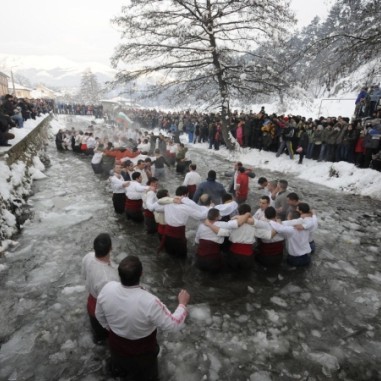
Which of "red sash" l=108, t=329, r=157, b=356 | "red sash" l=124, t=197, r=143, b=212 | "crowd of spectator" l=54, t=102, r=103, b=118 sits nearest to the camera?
"red sash" l=108, t=329, r=157, b=356

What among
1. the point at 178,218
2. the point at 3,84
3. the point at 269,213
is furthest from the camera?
the point at 3,84

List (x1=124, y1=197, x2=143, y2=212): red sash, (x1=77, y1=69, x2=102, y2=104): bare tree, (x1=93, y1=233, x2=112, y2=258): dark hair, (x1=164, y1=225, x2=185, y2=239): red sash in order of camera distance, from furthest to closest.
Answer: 1. (x1=77, y1=69, x2=102, y2=104): bare tree
2. (x1=124, y1=197, x2=143, y2=212): red sash
3. (x1=164, y1=225, x2=185, y2=239): red sash
4. (x1=93, y1=233, x2=112, y2=258): dark hair

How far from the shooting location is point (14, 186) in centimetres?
916

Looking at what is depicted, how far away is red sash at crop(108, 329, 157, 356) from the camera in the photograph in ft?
9.56

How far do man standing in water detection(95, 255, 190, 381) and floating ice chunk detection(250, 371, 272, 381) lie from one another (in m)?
1.27

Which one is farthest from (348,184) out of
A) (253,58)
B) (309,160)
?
(253,58)

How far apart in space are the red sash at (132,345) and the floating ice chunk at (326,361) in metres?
2.18

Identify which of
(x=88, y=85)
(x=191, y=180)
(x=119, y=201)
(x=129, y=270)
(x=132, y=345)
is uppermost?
(x=88, y=85)

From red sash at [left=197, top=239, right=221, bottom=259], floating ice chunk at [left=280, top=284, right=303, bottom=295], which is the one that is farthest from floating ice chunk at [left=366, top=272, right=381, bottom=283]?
red sash at [left=197, top=239, right=221, bottom=259]

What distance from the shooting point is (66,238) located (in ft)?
23.5

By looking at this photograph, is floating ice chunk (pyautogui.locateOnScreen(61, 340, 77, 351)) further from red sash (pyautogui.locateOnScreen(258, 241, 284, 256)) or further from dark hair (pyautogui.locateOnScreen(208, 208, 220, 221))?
red sash (pyautogui.locateOnScreen(258, 241, 284, 256))

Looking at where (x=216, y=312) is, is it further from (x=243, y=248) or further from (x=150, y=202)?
(x=150, y=202)

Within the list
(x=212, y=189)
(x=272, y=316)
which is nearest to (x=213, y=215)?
(x=272, y=316)

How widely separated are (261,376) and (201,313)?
128 centimetres
